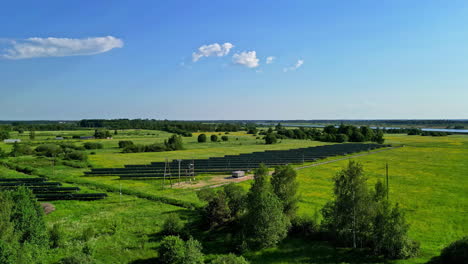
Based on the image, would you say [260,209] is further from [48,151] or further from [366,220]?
[48,151]

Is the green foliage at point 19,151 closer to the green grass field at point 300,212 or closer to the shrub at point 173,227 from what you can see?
the green grass field at point 300,212

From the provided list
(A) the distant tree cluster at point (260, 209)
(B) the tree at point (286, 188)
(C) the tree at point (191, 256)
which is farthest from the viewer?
(B) the tree at point (286, 188)

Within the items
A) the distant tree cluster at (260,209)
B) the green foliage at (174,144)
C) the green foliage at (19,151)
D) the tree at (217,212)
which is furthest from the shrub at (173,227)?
the green foliage at (19,151)

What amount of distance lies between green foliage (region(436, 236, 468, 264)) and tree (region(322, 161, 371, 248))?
5.34m

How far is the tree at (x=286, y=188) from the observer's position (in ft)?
97.0

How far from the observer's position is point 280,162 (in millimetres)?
73688

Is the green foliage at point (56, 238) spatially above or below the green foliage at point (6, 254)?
below

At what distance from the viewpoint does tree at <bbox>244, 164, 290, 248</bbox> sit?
25.4 metres

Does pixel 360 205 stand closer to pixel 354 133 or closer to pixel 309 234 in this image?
pixel 309 234

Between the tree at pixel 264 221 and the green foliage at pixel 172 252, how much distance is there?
6477mm

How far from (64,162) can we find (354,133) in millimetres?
134003

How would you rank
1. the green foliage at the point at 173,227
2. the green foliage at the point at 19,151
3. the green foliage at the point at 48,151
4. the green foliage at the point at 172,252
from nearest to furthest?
the green foliage at the point at 172,252, the green foliage at the point at 173,227, the green foliage at the point at 19,151, the green foliage at the point at 48,151

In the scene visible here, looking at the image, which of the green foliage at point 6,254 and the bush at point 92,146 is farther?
the bush at point 92,146

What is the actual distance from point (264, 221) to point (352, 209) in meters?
7.63
